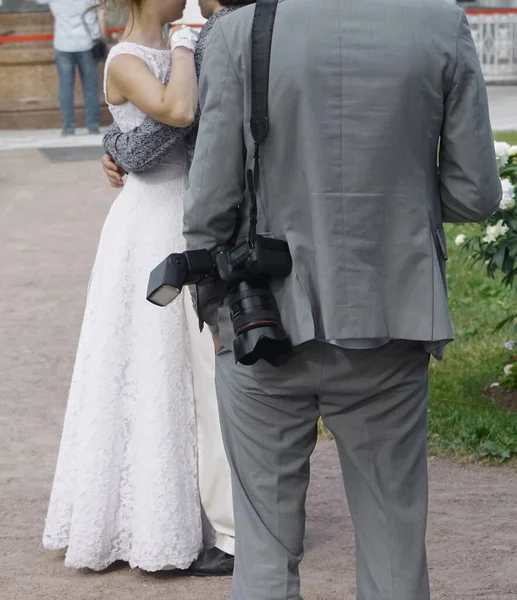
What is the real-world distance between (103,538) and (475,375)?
2.64 m

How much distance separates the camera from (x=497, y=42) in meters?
21.1

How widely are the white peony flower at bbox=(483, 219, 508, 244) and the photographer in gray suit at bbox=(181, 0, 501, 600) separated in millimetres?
2380

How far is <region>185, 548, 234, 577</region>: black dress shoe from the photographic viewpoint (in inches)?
152

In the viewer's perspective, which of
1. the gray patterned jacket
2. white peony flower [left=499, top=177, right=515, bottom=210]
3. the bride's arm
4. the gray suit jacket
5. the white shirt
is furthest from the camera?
the white shirt

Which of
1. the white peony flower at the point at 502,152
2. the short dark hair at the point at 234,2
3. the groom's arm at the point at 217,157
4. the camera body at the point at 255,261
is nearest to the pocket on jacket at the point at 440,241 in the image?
the camera body at the point at 255,261

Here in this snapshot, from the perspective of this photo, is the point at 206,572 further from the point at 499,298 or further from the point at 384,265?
the point at 499,298

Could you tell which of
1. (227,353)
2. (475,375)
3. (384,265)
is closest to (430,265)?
(384,265)

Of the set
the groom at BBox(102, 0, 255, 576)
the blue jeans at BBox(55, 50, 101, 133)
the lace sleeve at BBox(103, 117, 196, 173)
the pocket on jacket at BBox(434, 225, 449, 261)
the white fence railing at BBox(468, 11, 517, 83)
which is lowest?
the white fence railing at BBox(468, 11, 517, 83)

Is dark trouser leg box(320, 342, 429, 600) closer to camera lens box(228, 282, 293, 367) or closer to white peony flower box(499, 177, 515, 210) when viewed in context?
camera lens box(228, 282, 293, 367)

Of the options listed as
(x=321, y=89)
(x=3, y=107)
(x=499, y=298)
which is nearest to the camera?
(x=321, y=89)

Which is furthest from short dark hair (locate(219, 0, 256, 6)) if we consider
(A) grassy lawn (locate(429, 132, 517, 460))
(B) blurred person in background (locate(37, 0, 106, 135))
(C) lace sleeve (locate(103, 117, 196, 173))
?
(B) blurred person in background (locate(37, 0, 106, 135))

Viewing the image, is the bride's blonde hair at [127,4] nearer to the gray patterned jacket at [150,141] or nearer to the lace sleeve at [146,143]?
the gray patterned jacket at [150,141]

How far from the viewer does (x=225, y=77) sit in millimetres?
2496

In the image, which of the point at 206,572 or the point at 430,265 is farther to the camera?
the point at 206,572
